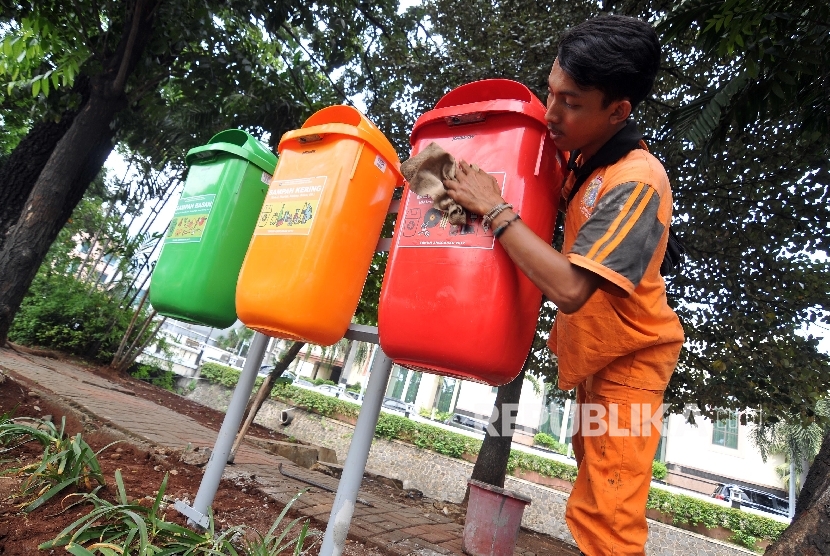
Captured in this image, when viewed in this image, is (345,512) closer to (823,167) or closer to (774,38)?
(774,38)

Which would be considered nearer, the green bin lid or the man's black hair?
the man's black hair

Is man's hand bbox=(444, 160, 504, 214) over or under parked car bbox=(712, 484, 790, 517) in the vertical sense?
over

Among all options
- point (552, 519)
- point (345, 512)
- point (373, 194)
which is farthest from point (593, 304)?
point (552, 519)

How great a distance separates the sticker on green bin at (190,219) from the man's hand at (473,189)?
105 centimetres

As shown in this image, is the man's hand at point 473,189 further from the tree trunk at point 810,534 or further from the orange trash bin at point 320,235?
the tree trunk at point 810,534

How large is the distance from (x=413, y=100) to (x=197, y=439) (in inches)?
164

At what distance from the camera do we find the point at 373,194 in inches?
63.6

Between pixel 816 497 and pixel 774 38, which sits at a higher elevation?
pixel 774 38

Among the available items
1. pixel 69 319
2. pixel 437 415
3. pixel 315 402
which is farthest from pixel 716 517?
pixel 69 319

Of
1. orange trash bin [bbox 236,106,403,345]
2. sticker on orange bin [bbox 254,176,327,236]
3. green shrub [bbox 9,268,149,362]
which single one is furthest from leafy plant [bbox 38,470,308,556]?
green shrub [bbox 9,268,149,362]

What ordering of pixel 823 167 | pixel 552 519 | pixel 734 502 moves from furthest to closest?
pixel 734 502
pixel 552 519
pixel 823 167

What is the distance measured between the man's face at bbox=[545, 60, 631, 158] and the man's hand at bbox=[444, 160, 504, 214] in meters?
0.24

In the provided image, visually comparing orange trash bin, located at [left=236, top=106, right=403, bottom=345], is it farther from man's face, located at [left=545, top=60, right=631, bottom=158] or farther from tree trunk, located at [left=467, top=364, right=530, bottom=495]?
tree trunk, located at [left=467, top=364, right=530, bottom=495]

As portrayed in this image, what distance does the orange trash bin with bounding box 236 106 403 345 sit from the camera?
147 cm
